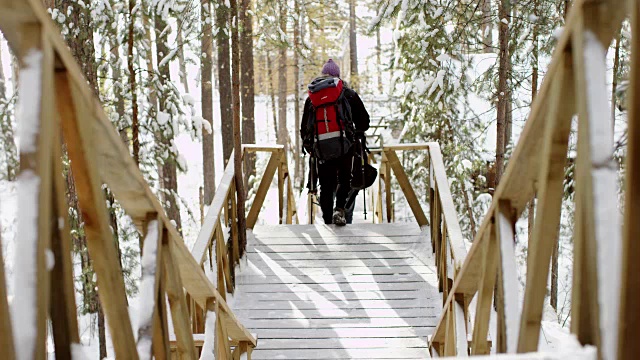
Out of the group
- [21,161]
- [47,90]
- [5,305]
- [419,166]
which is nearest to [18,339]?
[5,305]

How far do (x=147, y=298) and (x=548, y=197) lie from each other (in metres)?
1.40

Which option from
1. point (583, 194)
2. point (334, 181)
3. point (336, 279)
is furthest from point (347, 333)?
point (583, 194)

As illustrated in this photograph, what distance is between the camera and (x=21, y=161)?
1.58 meters

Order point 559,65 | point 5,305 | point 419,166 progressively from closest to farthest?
point 5,305 < point 559,65 < point 419,166

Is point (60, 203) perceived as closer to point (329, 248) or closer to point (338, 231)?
point (329, 248)

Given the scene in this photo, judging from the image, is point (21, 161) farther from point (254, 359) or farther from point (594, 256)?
point (254, 359)

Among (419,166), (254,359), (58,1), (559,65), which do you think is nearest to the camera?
(559,65)

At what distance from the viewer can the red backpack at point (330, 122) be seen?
6.14 m

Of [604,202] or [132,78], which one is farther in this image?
[132,78]

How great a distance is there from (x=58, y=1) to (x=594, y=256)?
800cm

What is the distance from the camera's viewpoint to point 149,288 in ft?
7.38

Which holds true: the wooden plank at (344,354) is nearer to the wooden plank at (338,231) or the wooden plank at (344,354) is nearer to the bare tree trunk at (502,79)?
the wooden plank at (338,231)

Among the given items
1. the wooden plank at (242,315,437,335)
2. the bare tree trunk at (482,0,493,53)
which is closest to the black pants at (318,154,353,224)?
the wooden plank at (242,315,437,335)

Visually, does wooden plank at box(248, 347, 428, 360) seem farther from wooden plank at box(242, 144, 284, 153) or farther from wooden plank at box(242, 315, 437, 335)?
wooden plank at box(242, 144, 284, 153)
